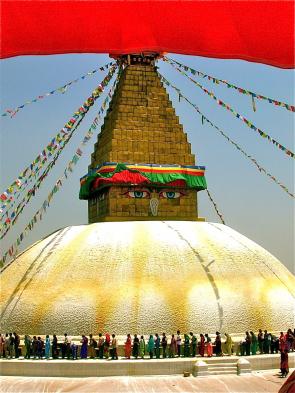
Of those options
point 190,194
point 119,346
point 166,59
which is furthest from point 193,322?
point 166,59

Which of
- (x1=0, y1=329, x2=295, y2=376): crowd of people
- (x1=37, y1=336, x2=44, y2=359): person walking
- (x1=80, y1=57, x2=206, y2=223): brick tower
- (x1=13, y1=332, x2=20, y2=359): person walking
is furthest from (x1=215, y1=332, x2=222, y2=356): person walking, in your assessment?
(x1=80, y1=57, x2=206, y2=223): brick tower

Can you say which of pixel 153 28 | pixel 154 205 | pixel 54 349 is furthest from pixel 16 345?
pixel 153 28

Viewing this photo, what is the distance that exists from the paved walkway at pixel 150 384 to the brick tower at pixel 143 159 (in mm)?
7247

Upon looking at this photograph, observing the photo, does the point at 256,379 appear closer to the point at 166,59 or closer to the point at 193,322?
the point at 193,322

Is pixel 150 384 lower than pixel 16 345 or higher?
lower

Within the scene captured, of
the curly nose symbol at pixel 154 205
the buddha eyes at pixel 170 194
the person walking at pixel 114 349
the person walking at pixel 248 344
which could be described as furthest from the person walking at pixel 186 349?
the buddha eyes at pixel 170 194

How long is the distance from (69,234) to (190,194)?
514cm

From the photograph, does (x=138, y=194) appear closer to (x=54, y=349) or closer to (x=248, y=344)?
(x=54, y=349)

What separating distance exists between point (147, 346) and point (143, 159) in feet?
26.2

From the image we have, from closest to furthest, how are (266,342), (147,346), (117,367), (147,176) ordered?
1. (117,367)
2. (147,346)
3. (266,342)
4. (147,176)

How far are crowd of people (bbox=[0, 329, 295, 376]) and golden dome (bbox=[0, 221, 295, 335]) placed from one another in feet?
1.77

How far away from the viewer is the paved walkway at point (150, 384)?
13742mm

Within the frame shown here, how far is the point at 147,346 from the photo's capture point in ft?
51.7

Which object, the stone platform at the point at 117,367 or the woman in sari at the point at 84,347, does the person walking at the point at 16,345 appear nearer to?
the stone platform at the point at 117,367
